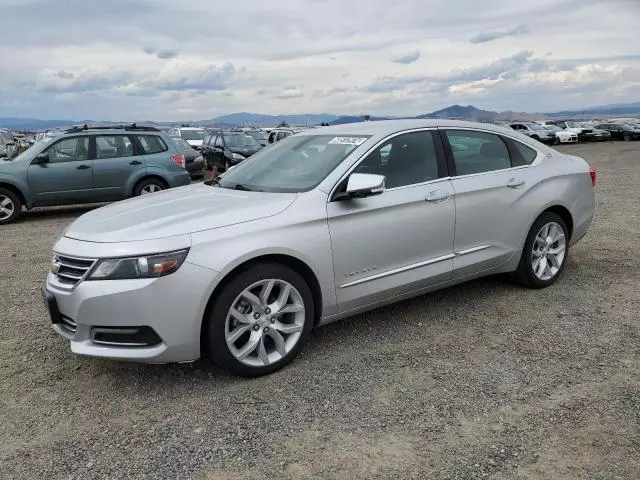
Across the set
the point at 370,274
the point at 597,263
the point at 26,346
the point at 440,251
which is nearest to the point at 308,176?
the point at 370,274

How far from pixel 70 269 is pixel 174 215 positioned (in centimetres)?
70

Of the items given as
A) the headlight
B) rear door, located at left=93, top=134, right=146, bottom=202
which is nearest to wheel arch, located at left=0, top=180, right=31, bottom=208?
rear door, located at left=93, top=134, right=146, bottom=202

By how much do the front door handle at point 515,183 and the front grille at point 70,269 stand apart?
3352 millimetres

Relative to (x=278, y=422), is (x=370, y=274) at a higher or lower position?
higher

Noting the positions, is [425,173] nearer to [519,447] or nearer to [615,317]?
[615,317]

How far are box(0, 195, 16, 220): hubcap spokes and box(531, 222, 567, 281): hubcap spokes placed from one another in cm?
895

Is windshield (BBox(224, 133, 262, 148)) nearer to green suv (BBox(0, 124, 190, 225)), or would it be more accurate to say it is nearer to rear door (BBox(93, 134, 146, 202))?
green suv (BBox(0, 124, 190, 225))

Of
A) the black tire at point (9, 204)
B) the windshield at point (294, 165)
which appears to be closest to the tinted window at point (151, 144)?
the black tire at point (9, 204)

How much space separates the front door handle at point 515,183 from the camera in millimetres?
4867

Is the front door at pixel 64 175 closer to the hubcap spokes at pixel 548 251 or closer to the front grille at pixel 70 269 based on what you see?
the front grille at pixel 70 269

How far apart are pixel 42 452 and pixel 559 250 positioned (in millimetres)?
4472

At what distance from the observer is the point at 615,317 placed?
455 cm

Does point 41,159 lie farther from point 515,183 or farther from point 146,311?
point 515,183

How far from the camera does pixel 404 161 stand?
Result: 4.39 meters
